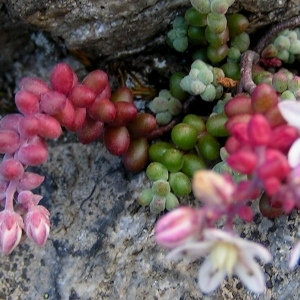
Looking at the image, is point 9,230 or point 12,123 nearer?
point 9,230

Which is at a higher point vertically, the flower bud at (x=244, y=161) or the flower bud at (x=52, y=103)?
the flower bud at (x=244, y=161)

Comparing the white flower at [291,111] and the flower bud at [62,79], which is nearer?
the white flower at [291,111]

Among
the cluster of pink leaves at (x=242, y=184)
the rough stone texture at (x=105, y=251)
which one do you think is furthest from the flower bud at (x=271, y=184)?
the rough stone texture at (x=105, y=251)

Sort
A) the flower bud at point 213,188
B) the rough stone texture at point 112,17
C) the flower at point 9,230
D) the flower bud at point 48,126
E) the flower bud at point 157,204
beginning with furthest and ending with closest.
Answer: the rough stone texture at point 112,17, the flower bud at point 157,204, the flower bud at point 48,126, the flower at point 9,230, the flower bud at point 213,188

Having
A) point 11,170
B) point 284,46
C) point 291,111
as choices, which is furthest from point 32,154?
point 284,46

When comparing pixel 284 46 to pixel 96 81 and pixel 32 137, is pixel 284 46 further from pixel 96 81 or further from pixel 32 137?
pixel 32 137

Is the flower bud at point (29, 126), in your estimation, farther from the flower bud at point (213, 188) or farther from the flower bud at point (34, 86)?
the flower bud at point (213, 188)

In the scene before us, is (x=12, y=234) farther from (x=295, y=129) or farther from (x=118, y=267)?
(x=295, y=129)

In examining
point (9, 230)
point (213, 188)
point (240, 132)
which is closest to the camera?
point (213, 188)
